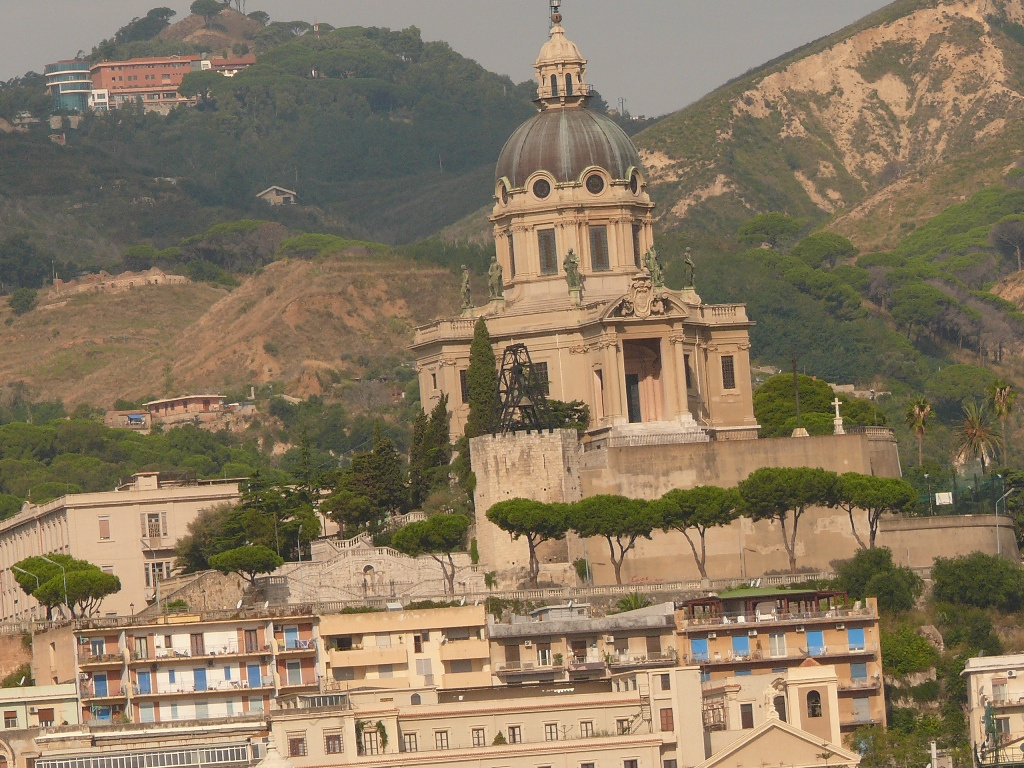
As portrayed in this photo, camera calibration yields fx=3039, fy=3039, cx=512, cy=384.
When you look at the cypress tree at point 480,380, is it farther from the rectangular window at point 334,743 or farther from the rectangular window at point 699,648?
the rectangular window at point 334,743

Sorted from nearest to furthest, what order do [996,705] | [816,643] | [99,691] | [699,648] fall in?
[996,705]
[99,691]
[699,648]
[816,643]

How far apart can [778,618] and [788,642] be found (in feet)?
2.89

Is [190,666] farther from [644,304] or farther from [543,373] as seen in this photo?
[644,304]

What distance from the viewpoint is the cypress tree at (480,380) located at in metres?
116

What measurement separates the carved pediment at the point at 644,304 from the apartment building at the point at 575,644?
26.3m

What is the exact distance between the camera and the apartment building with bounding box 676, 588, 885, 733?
8988 cm

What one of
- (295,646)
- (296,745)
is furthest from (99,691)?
(296,745)

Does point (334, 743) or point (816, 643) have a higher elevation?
point (816, 643)

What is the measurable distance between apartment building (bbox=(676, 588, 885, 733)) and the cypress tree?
24.2 meters

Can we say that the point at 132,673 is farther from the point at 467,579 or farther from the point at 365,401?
the point at 365,401

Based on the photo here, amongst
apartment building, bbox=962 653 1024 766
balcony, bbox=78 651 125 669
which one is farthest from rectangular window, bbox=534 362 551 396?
balcony, bbox=78 651 125 669

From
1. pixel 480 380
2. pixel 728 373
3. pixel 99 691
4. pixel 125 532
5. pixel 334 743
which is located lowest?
pixel 334 743

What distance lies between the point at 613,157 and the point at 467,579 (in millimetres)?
26003

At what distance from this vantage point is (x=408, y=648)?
89250 millimetres
